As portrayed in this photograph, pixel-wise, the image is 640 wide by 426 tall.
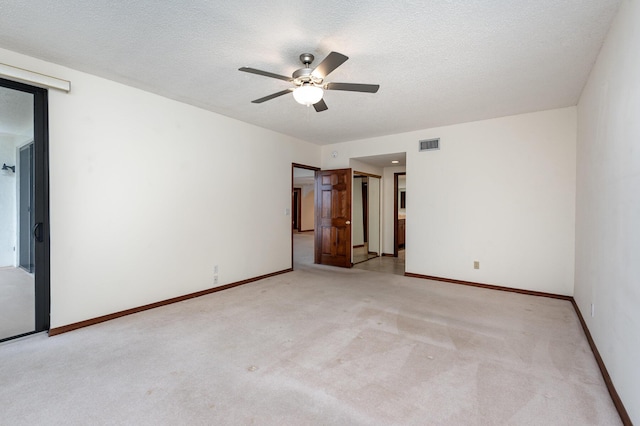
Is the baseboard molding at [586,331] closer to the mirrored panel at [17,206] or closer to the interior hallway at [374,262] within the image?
the interior hallway at [374,262]

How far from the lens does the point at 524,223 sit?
4098 mm

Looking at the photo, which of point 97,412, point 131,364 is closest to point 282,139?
point 131,364

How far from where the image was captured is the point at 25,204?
107 inches

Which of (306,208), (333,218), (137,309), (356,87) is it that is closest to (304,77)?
(356,87)

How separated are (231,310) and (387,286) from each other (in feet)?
7.66

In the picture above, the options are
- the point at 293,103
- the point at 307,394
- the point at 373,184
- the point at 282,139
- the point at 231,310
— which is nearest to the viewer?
the point at 307,394

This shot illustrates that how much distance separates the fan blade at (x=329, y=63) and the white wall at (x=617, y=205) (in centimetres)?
172

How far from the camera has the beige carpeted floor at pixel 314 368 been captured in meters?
1.71

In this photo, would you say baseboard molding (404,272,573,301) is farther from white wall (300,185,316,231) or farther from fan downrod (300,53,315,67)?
white wall (300,185,316,231)

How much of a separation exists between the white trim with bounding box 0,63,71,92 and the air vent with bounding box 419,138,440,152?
470 centimetres

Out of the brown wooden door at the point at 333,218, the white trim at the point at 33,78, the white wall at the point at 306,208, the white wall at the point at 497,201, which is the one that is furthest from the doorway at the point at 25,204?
the white wall at the point at 306,208

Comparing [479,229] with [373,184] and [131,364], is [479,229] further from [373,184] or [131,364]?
[131,364]

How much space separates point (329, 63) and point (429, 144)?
322 centimetres

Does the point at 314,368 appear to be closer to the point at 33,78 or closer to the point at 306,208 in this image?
the point at 33,78
